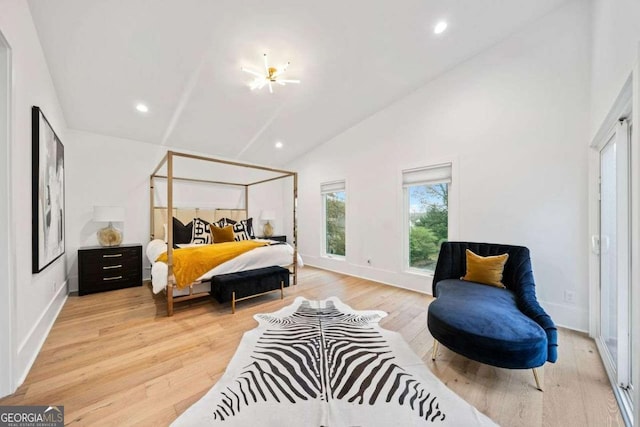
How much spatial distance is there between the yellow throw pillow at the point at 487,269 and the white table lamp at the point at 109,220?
15.7 feet

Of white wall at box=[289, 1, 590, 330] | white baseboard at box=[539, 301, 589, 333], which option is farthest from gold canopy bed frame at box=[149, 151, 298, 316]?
white baseboard at box=[539, 301, 589, 333]

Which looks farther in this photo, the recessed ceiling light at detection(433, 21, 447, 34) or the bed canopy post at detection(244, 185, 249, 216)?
the bed canopy post at detection(244, 185, 249, 216)

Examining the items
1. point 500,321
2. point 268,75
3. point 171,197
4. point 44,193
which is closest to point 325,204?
point 268,75

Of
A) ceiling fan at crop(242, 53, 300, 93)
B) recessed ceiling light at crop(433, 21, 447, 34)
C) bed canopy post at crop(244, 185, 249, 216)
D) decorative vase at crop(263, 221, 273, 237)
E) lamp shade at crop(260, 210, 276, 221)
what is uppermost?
recessed ceiling light at crop(433, 21, 447, 34)

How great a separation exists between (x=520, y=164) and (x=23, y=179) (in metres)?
4.73

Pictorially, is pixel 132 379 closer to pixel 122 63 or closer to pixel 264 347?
pixel 264 347

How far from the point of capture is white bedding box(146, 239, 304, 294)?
2.84 metres

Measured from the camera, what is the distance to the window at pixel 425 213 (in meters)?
3.54

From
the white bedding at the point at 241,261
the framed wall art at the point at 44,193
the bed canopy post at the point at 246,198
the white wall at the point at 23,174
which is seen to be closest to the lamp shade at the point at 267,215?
the bed canopy post at the point at 246,198

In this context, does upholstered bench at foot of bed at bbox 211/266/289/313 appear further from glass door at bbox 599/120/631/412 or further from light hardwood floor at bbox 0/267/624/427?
glass door at bbox 599/120/631/412

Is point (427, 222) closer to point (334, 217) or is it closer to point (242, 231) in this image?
point (334, 217)

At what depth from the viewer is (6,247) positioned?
60.2 inches

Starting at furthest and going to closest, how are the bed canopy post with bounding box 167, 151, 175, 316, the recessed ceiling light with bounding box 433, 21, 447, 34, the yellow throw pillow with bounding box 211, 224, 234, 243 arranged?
1. the yellow throw pillow with bounding box 211, 224, 234, 243
2. the bed canopy post with bounding box 167, 151, 175, 316
3. the recessed ceiling light with bounding box 433, 21, 447, 34

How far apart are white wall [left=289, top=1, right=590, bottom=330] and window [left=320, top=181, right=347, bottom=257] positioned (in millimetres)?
966
